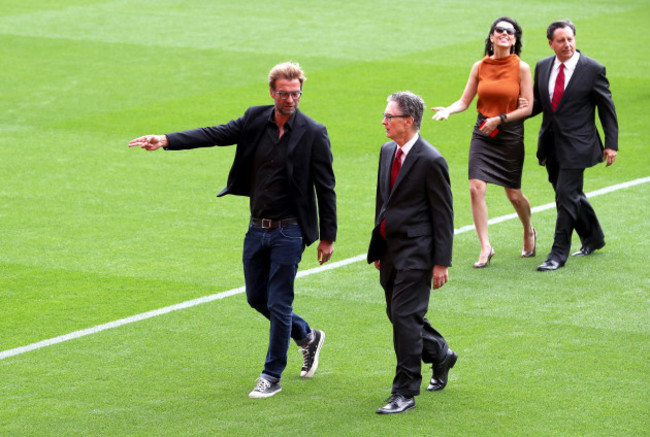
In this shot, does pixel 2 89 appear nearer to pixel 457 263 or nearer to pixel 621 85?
pixel 621 85

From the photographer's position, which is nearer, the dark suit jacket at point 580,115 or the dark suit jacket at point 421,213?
the dark suit jacket at point 421,213

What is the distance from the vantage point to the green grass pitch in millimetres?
8180

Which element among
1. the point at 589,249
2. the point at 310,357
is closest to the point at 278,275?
the point at 310,357

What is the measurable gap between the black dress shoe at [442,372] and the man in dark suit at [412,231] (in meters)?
0.37

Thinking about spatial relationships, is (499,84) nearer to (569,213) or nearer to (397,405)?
(569,213)

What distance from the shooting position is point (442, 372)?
27.8ft

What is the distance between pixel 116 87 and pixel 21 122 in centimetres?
323

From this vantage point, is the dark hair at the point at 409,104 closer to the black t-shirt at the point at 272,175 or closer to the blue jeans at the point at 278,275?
the black t-shirt at the point at 272,175

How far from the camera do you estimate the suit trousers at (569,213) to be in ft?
38.9

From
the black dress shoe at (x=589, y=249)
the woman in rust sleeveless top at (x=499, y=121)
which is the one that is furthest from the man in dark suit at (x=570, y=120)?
the black dress shoe at (x=589, y=249)

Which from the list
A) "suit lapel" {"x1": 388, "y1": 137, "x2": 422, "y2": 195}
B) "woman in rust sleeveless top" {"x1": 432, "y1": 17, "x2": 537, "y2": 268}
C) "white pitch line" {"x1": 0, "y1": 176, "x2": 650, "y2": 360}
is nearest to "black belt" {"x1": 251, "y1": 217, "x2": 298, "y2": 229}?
"suit lapel" {"x1": 388, "y1": 137, "x2": 422, "y2": 195}

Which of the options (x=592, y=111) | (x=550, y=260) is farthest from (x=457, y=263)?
(x=592, y=111)

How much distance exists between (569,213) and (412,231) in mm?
4219

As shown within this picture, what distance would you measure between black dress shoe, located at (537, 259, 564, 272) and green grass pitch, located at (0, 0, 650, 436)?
0.49 feet
